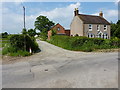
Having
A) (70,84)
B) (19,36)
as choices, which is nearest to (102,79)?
(70,84)

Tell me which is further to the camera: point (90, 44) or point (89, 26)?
point (89, 26)

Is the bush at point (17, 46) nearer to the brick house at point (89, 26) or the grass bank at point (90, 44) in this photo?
the grass bank at point (90, 44)

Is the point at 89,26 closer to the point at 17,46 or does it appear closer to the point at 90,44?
the point at 90,44

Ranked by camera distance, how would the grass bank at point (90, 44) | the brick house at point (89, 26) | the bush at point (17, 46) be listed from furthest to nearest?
1. the brick house at point (89, 26)
2. the grass bank at point (90, 44)
3. the bush at point (17, 46)

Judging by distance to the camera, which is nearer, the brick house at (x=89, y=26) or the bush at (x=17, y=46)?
the bush at (x=17, y=46)

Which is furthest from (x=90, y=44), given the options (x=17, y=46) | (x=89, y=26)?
(x=89, y=26)

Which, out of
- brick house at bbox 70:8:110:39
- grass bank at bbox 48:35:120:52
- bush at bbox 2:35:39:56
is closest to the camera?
bush at bbox 2:35:39:56

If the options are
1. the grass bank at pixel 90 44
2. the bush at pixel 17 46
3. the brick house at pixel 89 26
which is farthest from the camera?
the brick house at pixel 89 26

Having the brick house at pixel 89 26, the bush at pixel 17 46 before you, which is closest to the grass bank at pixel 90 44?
the bush at pixel 17 46

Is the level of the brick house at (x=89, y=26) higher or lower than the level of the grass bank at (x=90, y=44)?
higher

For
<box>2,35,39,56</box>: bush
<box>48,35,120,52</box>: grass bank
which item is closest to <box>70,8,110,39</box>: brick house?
<box>48,35,120,52</box>: grass bank

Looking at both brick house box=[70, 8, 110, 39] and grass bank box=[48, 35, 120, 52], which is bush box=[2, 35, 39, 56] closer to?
grass bank box=[48, 35, 120, 52]

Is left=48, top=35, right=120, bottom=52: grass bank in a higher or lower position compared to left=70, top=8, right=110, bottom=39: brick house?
lower

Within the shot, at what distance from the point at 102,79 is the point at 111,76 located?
71 centimetres
